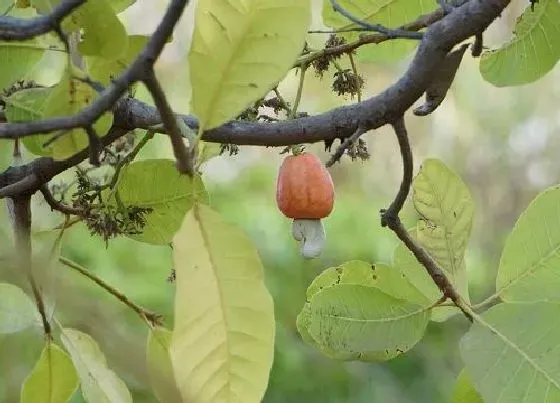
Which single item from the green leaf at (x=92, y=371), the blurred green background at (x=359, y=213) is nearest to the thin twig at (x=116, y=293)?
the green leaf at (x=92, y=371)

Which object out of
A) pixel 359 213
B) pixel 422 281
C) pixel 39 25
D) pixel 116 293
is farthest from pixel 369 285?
pixel 359 213

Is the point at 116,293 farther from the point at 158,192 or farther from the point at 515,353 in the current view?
the point at 515,353

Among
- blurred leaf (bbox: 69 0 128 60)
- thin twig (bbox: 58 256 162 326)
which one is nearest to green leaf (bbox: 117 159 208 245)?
thin twig (bbox: 58 256 162 326)

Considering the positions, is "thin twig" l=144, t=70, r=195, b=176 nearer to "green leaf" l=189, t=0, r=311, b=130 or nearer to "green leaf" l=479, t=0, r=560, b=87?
"green leaf" l=189, t=0, r=311, b=130

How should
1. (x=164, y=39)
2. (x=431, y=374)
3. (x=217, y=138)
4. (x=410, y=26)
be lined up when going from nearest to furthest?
(x=164, y=39) → (x=217, y=138) → (x=410, y=26) → (x=431, y=374)

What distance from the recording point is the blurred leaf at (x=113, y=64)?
1.19 ft

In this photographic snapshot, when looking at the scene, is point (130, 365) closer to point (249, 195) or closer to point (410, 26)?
point (410, 26)

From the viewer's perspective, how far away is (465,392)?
0.46m

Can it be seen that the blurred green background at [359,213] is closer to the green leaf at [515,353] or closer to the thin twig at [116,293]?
the thin twig at [116,293]

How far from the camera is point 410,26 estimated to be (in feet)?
1.61

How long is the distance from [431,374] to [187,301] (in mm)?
1783

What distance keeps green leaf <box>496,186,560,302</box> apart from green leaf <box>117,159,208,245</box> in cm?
16

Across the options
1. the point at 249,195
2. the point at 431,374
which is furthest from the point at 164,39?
the point at 249,195

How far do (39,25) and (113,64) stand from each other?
0.11 m
